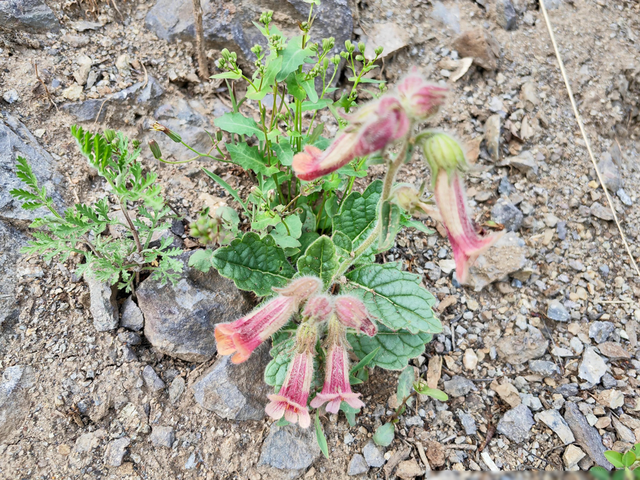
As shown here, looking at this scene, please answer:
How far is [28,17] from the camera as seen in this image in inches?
136

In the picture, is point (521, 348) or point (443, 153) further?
point (521, 348)

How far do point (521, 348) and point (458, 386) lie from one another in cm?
53

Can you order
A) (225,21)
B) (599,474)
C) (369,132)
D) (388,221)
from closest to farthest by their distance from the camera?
(599,474)
(369,132)
(388,221)
(225,21)

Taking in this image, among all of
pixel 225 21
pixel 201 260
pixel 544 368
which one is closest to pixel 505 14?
pixel 225 21

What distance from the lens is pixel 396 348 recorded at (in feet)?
8.67

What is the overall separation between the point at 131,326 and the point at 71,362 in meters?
0.37

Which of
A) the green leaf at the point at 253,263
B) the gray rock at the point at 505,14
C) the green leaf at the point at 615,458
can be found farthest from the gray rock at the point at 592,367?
Answer: the gray rock at the point at 505,14

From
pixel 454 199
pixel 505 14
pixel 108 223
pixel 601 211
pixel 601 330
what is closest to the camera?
pixel 454 199

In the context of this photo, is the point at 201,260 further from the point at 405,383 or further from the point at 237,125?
the point at 405,383

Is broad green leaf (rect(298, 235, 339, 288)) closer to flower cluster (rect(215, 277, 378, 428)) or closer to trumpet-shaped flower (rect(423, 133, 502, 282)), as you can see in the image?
flower cluster (rect(215, 277, 378, 428))

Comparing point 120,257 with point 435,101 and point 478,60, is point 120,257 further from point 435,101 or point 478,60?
point 478,60

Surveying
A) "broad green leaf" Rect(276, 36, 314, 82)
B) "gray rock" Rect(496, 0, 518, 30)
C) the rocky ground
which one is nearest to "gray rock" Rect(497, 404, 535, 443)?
the rocky ground

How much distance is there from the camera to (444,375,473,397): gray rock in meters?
2.89

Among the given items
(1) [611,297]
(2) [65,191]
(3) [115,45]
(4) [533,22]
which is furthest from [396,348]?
(4) [533,22]
